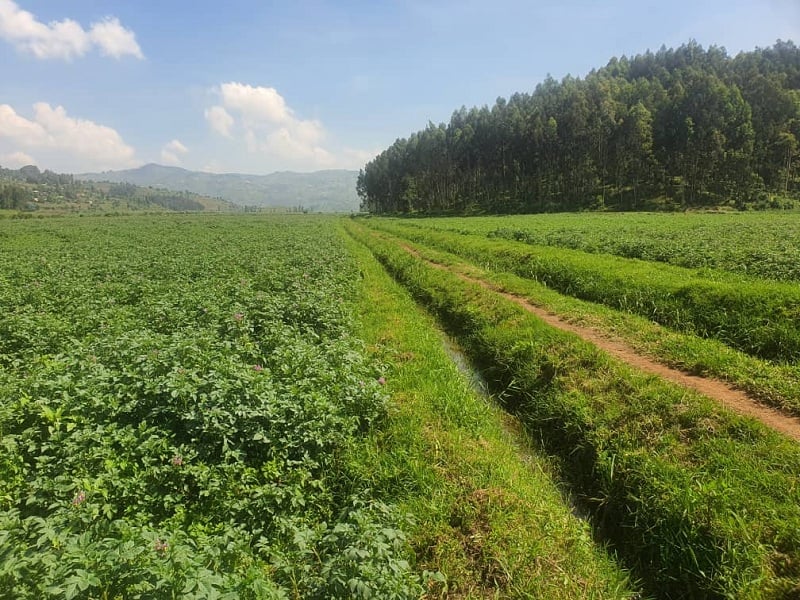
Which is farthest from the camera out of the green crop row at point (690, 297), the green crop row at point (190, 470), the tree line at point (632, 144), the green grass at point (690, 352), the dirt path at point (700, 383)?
the tree line at point (632, 144)

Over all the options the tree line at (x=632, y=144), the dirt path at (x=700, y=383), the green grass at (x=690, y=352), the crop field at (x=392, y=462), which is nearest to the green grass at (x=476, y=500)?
the crop field at (x=392, y=462)

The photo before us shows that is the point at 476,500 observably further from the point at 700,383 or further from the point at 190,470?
the point at 700,383

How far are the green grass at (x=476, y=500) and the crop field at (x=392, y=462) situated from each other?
3 centimetres

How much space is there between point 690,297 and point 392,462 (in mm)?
10426

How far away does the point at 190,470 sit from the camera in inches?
192

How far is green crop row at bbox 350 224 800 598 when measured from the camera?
14.8 feet

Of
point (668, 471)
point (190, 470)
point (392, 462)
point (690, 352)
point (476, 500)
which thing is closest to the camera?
point (190, 470)

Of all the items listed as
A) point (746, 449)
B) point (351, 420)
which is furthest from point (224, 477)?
point (746, 449)

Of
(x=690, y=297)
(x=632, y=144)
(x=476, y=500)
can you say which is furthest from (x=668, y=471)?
(x=632, y=144)

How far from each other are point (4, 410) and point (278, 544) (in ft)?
13.7

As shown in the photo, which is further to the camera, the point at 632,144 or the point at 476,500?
the point at 632,144

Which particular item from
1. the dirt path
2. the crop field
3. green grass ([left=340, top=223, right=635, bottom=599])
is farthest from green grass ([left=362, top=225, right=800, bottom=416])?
green grass ([left=340, top=223, right=635, bottom=599])

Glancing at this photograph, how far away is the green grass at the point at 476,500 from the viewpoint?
4.53 metres

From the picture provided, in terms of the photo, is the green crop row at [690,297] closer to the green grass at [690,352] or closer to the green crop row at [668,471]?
the green grass at [690,352]
